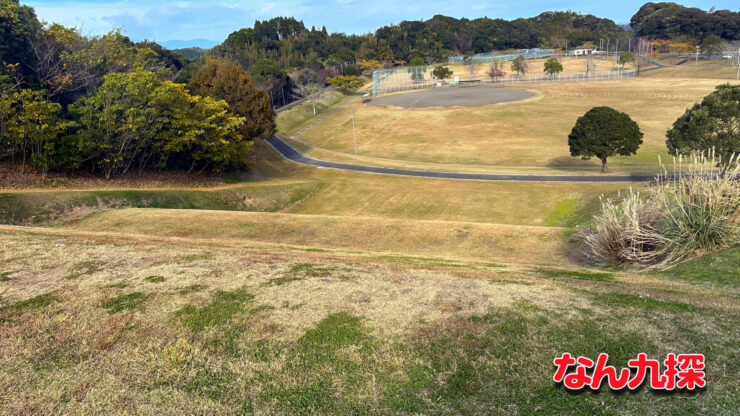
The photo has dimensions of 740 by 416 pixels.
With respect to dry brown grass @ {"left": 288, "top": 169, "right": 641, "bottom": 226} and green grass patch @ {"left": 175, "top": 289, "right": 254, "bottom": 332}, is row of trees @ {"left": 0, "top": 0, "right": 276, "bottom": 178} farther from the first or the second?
green grass patch @ {"left": 175, "top": 289, "right": 254, "bottom": 332}

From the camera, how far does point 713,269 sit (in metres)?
16.7

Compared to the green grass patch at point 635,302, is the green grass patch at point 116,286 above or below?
above

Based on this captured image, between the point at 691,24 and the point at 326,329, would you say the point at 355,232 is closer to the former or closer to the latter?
the point at 326,329

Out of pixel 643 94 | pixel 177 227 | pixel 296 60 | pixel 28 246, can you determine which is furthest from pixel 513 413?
pixel 296 60

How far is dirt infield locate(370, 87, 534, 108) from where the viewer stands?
107 m

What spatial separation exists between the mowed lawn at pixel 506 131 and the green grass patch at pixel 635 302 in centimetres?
4334

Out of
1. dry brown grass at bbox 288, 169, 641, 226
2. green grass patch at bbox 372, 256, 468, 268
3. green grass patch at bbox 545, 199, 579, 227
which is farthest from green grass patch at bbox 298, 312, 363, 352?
green grass patch at bbox 545, 199, 579, 227

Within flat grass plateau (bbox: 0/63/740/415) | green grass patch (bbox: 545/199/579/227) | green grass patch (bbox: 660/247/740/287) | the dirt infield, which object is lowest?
green grass patch (bbox: 545/199/579/227)

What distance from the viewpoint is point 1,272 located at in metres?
15.9

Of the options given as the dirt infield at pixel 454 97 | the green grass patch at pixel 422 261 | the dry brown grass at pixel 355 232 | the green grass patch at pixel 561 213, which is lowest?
the green grass patch at pixel 561 213

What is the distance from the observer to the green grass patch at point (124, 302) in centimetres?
1291

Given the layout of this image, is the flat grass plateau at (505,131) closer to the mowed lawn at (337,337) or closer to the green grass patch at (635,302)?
the green grass patch at (635,302)

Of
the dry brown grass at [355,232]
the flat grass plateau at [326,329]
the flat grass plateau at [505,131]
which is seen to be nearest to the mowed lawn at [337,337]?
the flat grass plateau at [326,329]

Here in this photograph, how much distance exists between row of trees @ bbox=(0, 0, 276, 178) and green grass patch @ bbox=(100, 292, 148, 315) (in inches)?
1278
